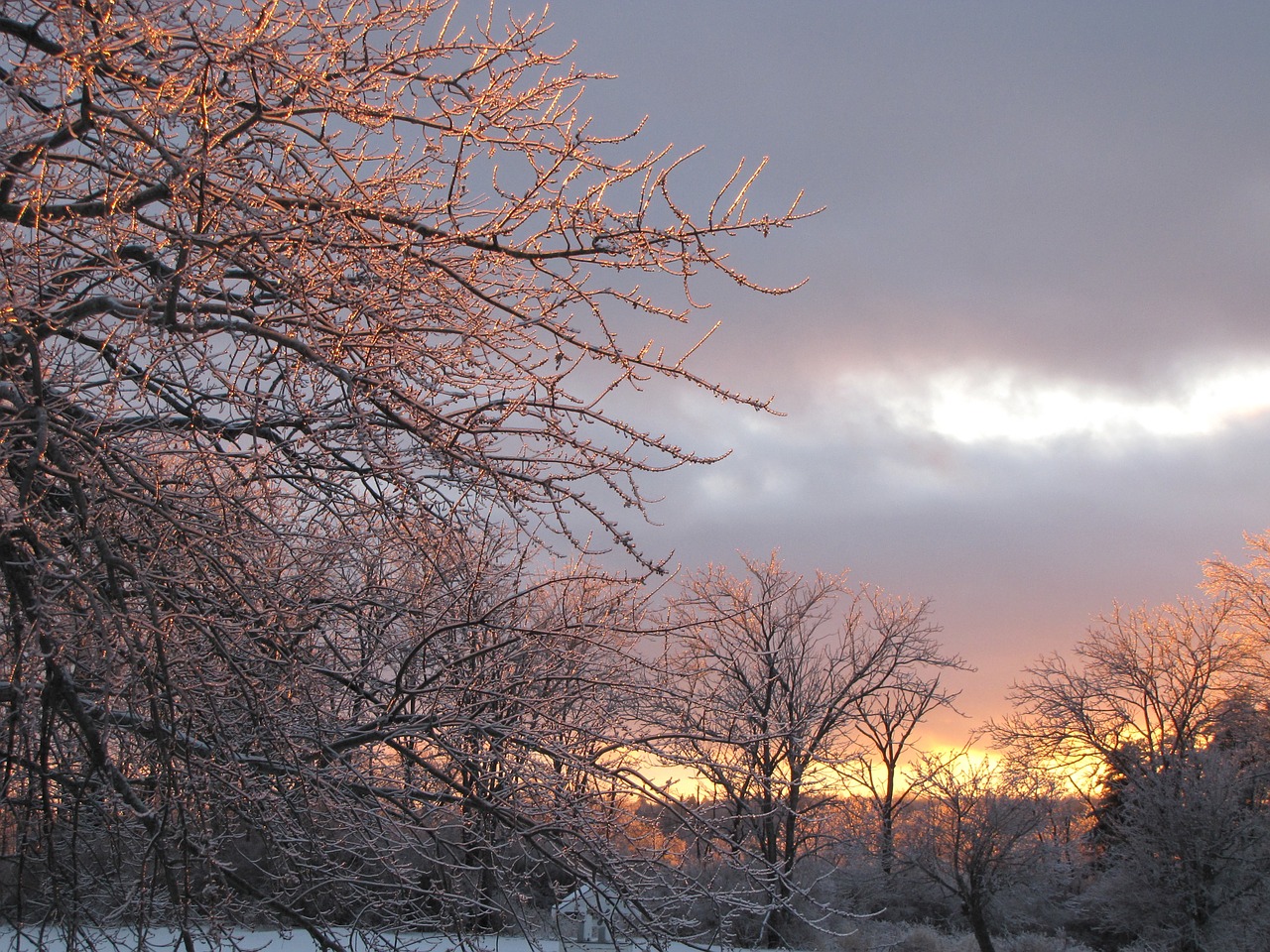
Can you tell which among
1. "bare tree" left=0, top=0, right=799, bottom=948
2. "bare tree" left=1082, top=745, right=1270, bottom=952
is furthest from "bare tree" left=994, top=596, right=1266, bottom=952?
"bare tree" left=0, top=0, right=799, bottom=948

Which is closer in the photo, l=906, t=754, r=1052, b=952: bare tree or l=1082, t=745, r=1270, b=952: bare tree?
l=1082, t=745, r=1270, b=952: bare tree

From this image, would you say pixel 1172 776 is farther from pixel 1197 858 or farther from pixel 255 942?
pixel 255 942

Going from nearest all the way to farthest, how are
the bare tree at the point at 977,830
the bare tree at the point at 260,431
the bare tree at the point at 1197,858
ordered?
the bare tree at the point at 260,431 → the bare tree at the point at 1197,858 → the bare tree at the point at 977,830

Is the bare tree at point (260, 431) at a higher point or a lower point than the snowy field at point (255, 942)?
higher

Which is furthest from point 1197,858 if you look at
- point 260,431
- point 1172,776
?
point 260,431

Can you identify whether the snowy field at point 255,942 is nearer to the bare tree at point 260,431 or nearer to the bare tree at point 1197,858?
the bare tree at point 260,431

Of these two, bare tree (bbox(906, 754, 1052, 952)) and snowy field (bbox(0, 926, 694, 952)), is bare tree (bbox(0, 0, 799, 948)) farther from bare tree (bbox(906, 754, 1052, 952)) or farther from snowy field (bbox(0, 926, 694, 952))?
bare tree (bbox(906, 754, 1052, 952))

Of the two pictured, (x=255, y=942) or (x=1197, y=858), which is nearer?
(x=255, y=942)

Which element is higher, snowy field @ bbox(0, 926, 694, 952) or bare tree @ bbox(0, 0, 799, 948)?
bare tree @ bbox(0, 0, 799, 948)

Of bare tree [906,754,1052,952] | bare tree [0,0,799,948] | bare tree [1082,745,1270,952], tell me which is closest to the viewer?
bare tree [0,0,799,948]

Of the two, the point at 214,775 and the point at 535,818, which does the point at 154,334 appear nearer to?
the point at 214,775

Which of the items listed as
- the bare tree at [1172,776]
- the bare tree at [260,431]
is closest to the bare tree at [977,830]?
the bare tree at [1172,776]

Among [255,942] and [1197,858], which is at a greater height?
[1197,858]

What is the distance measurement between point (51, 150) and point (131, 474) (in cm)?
147
